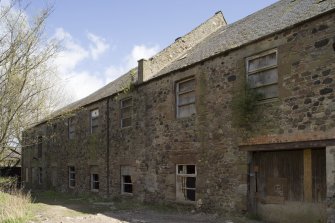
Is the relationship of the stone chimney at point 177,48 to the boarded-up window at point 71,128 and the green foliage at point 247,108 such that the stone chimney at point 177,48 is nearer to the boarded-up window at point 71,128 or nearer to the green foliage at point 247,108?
the green foliage at point 247,108

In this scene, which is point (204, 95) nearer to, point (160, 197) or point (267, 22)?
point (267, 22)

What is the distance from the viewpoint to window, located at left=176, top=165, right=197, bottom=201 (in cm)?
1427

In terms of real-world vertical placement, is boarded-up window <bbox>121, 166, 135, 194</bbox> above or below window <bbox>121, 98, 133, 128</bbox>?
below

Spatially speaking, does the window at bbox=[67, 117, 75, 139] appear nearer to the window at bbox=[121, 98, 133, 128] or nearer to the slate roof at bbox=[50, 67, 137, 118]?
the slate roof at bbox=[50, 67, 137, 118]

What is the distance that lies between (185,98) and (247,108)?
3.45m

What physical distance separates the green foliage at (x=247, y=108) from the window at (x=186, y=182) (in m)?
2.96

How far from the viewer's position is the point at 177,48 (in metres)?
19.0

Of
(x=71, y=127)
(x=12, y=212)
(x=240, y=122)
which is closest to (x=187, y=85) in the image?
(x=240, y=122)

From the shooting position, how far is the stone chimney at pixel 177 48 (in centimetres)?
1769

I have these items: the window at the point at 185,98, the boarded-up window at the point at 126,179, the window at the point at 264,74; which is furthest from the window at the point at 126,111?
the window at the point at 264,74

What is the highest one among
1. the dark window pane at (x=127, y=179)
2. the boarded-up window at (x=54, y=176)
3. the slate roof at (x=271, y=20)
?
the slate roof at (x=271, y=20)

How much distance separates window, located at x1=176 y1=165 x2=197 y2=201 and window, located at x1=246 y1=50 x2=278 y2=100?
158 inches

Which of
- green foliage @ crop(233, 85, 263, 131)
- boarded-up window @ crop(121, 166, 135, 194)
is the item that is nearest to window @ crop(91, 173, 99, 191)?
boarded-up window @ crop(121, 166, 135, 194)

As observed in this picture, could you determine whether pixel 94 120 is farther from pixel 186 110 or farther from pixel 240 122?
pixel 240 122
